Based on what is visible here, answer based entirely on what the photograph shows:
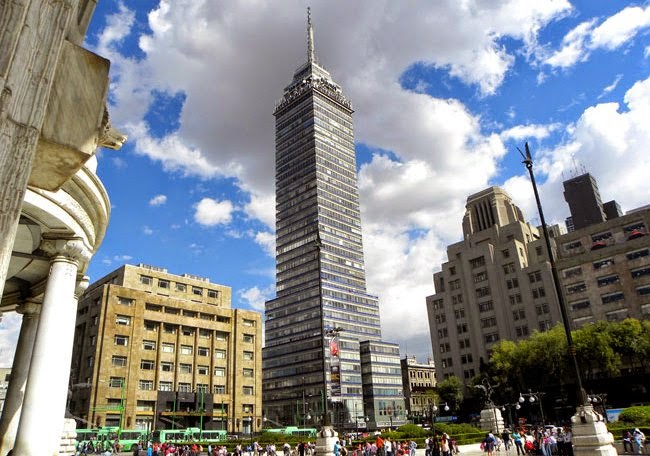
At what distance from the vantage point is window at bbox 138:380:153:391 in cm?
6769

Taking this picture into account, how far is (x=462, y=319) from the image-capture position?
3957 inches

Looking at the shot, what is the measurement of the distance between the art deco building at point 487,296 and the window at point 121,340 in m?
62.7

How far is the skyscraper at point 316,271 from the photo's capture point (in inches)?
4641

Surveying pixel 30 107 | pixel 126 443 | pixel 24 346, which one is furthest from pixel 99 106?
pixel 126 443

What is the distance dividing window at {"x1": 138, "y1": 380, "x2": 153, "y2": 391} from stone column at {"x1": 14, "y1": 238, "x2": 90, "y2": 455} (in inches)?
2441

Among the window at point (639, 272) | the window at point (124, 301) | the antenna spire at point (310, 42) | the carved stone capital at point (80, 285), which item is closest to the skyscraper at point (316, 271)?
the antenna spire at point (310, 42)

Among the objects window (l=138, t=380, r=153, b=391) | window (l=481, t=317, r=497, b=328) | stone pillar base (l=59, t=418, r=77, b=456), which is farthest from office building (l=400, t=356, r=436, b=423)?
stone pillar base (l=59, t=418, r=77, b=456)

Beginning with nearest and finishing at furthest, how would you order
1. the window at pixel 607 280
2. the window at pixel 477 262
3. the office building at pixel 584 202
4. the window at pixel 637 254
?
the window at pixel 637 254
the window at pixel 607 280
the window at pixel 477 262
the office building at pixel 584 202

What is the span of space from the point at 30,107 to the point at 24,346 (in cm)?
1509

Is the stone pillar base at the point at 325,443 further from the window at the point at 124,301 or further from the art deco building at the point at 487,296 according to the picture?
the art deco building at the point at 487,296

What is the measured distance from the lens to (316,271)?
129750 mm

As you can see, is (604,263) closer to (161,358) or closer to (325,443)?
(325,443)

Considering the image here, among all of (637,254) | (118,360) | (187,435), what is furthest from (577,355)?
(118,360)

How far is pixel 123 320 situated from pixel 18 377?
59704 mm
